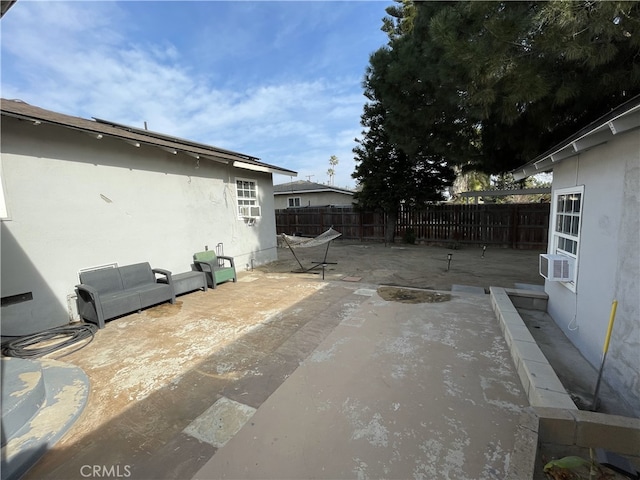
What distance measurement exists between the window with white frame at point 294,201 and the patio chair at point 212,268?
45.2ft

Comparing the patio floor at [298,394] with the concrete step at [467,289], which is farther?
the concrete step at [467,289]

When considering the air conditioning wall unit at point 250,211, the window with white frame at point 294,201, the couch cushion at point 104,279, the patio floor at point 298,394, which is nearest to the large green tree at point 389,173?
the air conditioning wall unit at point 250,211

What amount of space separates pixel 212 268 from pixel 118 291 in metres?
1.74

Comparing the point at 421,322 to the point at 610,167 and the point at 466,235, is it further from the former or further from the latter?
the point at 466,235

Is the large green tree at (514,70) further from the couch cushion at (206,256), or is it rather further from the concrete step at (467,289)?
the couch cushion at (206,256)

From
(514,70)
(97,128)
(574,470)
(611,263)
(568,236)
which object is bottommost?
(574,470)

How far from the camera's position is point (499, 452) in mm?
1793

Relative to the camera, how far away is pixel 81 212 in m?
4.48

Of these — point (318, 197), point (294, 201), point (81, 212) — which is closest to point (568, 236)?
point (81, 212)

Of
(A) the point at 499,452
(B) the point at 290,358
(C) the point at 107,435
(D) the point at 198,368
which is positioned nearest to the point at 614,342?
(A) the point at 499,452

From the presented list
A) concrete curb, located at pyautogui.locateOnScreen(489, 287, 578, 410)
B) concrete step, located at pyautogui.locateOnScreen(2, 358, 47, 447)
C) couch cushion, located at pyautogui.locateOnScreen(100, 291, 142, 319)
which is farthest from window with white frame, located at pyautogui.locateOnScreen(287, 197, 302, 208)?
concrete step, located at pyautogui.locateOnScreen(2, 358, 47, 447)

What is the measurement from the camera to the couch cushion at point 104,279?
4355 mm

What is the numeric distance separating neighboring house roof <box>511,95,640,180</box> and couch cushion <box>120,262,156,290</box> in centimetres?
648

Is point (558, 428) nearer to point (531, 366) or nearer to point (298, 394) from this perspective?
point (531, 366)
